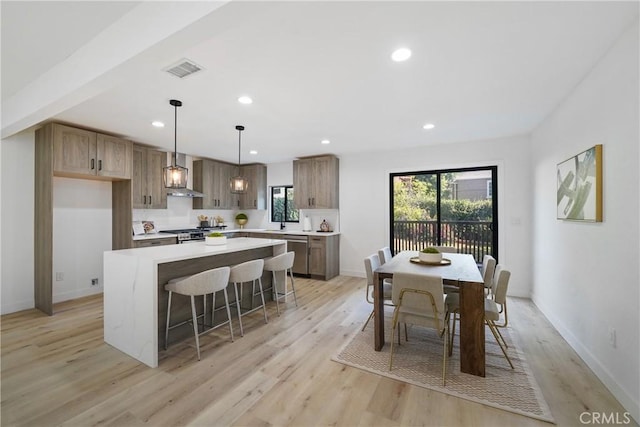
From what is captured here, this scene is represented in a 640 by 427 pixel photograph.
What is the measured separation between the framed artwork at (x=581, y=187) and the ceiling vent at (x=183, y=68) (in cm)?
333

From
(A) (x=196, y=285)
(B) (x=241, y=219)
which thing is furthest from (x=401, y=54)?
(B) (x=241, y=219)

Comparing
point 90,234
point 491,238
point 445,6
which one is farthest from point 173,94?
point 491,238

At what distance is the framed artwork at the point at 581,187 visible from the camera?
2192 mm

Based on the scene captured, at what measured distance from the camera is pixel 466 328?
230 cm

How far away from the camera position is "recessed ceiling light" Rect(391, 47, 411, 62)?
2053 millimetres

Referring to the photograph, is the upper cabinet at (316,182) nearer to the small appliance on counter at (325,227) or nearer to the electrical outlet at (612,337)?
the small appliance on counter at (325,227)

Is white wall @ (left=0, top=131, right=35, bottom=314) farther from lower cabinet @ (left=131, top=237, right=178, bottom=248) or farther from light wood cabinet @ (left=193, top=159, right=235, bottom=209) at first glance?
light wood cabinet @ (left=193, top=159, right=235, bottom=209)

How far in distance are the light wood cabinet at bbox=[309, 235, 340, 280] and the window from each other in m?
1.25

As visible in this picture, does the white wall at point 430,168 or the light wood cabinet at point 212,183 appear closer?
the white wall at point 430,168

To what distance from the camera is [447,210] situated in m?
4.99

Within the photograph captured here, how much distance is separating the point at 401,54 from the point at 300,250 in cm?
415

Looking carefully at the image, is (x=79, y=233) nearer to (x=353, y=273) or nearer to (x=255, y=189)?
(x=255, y=189)

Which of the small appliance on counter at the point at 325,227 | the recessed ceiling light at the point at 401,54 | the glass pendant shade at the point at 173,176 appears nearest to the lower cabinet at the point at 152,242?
the glass pendant shade at the point at 173,176

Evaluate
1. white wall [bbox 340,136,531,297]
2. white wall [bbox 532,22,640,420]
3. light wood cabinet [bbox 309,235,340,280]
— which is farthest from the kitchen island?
white wall [bbox 532,22,640,420]
